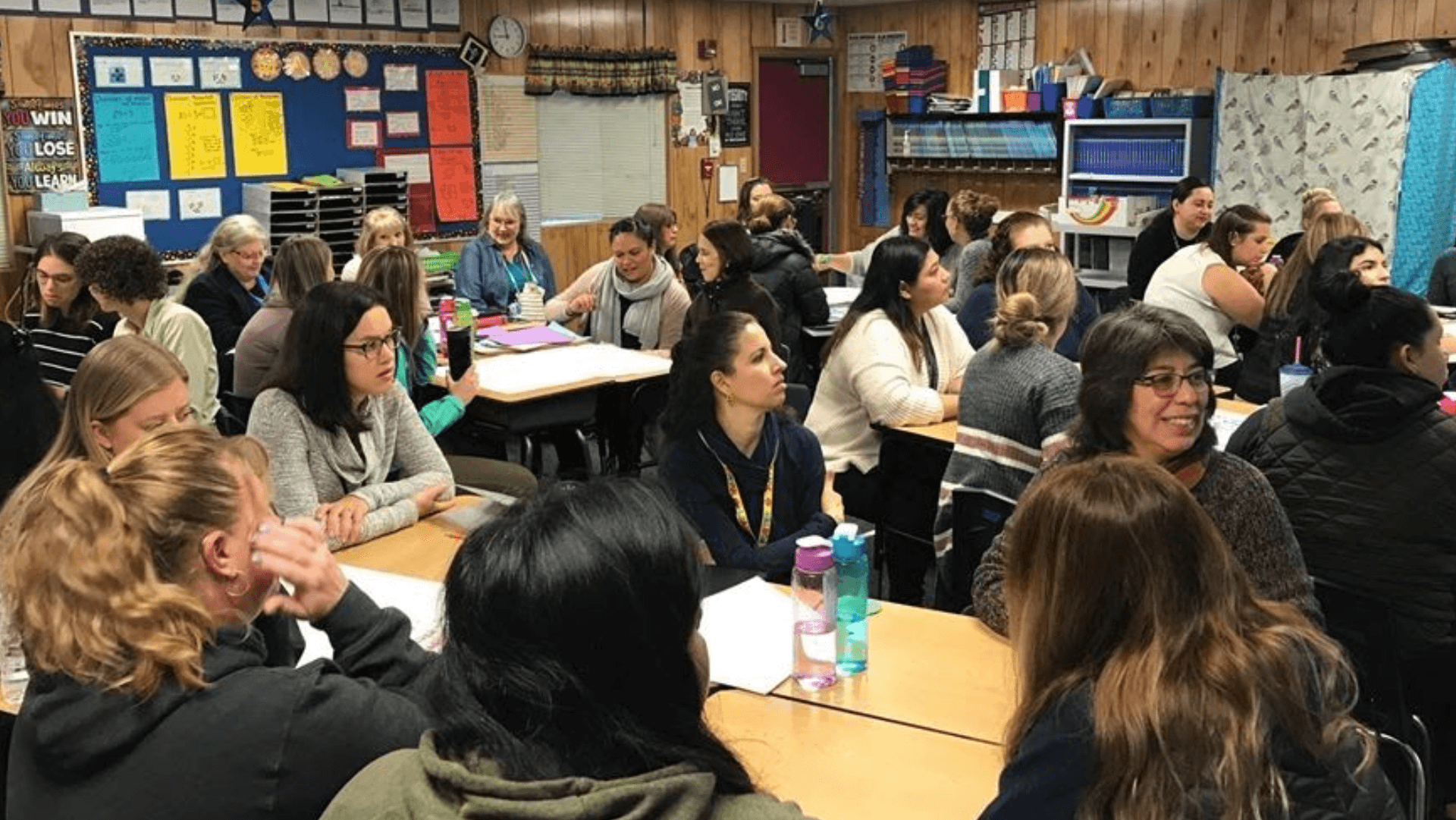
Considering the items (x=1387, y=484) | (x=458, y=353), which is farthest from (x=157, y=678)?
(x=458, y=353)

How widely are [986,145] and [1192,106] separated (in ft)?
5.27

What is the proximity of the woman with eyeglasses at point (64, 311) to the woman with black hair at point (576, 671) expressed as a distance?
13.4 feet

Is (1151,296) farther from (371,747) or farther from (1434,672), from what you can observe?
(371,747)

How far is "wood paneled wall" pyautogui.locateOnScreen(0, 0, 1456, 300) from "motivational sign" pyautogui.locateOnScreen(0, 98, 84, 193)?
0.24ft

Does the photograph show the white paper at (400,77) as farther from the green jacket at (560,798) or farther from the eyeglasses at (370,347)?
the green jacket at (560,798)

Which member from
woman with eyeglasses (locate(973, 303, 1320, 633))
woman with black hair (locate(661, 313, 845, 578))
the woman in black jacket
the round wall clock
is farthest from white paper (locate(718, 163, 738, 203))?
woman with eyeglasses (locate(973, 303, 1320, 633))

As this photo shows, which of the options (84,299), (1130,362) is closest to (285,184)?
(84,299)

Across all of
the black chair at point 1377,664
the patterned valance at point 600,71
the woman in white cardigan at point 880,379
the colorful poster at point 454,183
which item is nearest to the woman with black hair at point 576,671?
the black chair at point 1377,664

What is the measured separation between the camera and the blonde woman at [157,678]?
1.51 metres

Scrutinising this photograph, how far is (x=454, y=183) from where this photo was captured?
837 centimetres

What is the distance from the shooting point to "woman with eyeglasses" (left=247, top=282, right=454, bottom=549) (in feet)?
10.2

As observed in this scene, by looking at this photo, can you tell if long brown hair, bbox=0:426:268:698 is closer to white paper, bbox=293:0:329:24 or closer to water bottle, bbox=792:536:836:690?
water bottle, bbox=792:536:836:690

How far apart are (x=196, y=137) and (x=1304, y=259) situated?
5.61m

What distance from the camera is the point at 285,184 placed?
741 centimetres
